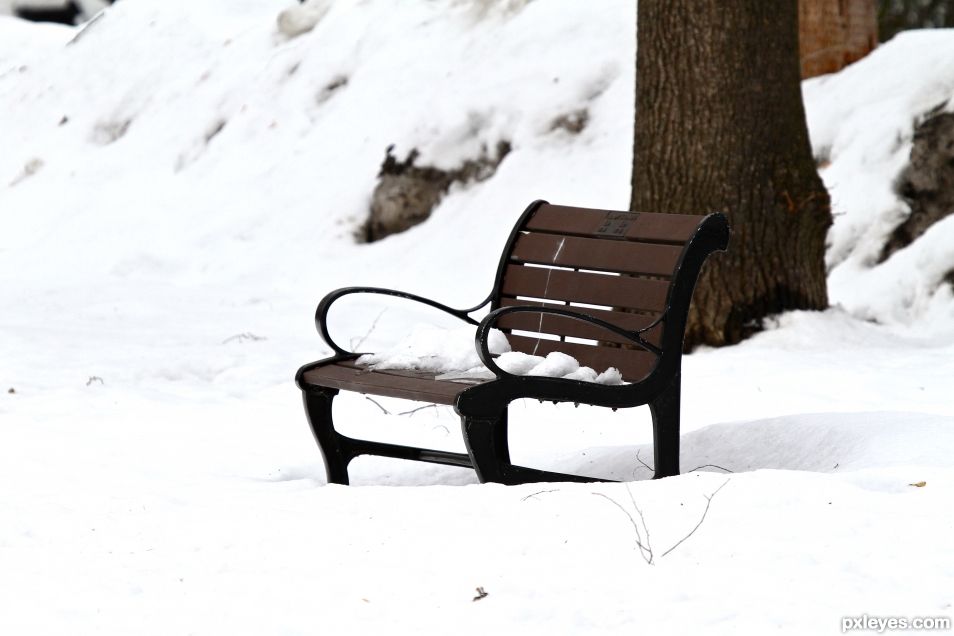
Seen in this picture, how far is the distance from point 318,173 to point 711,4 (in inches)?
240

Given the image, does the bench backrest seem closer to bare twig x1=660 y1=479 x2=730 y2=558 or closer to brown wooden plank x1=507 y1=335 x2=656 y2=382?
brown wooden plank x1=507 y1=335 x2=656 y2=382

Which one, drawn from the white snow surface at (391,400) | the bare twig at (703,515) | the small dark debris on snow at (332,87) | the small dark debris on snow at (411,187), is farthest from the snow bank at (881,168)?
the small dark debris on snow at (332,87)

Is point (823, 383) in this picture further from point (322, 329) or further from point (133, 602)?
point (133, 602)

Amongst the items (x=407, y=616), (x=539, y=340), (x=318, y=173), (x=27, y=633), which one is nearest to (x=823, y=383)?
(x=539, y=340)

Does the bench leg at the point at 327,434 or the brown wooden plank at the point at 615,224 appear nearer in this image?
the brown wooden plank at the point at 615,224

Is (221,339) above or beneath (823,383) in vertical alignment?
beneath

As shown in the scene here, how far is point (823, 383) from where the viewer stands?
594 cm

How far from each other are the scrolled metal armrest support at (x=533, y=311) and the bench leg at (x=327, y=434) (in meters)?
0.81

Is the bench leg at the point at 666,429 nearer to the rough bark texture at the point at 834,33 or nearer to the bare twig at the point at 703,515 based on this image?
the bare twig at the point at 703,515

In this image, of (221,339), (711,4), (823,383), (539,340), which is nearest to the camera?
(539,340)

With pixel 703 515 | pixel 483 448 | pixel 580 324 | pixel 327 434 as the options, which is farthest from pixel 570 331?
pixel 703 515

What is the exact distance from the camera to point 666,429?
4328 mm

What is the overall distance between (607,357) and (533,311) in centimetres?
43

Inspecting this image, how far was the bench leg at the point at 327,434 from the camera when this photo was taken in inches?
183
